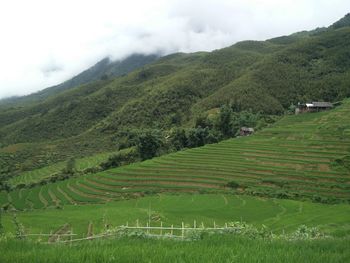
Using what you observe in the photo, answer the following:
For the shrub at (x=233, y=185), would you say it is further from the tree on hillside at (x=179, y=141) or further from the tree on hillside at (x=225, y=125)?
the tree on hillside at (x=225, y=125)

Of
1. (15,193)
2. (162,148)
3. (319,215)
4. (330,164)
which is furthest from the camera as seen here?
(162,148)

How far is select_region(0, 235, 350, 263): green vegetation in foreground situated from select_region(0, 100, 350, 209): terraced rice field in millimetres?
38228

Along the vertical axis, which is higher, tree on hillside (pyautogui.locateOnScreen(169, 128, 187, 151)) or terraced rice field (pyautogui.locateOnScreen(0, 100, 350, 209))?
tree on hillside (pyautogui.locateOnScreen(169, 128, 187, 151))

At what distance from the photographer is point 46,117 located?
614ft

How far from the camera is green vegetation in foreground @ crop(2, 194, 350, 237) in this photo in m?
32.4

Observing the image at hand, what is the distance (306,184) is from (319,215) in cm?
1500

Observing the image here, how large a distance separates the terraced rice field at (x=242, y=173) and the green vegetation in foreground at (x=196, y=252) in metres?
38.2

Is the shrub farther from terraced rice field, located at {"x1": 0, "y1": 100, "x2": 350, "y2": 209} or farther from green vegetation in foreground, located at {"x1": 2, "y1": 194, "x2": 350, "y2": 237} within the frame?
green vegetation in foreground, located at {"x1": 2, "y1": 194, "x2": 350, "y2": 237}

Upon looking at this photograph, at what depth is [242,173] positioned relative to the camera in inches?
2191

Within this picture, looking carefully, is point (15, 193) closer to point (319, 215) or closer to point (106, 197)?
point (106, 197)

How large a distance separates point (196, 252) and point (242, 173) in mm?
48157

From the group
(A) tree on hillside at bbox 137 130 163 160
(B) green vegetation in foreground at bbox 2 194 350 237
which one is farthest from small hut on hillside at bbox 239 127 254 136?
(B) green vegetation in foreground at bbox 2 194 350 237

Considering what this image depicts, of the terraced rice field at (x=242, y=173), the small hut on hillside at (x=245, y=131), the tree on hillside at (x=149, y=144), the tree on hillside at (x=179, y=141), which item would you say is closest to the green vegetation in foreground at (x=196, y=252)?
the terraced rice field at (x=242, y=173)

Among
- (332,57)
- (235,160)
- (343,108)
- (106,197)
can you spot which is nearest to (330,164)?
(235,160)
